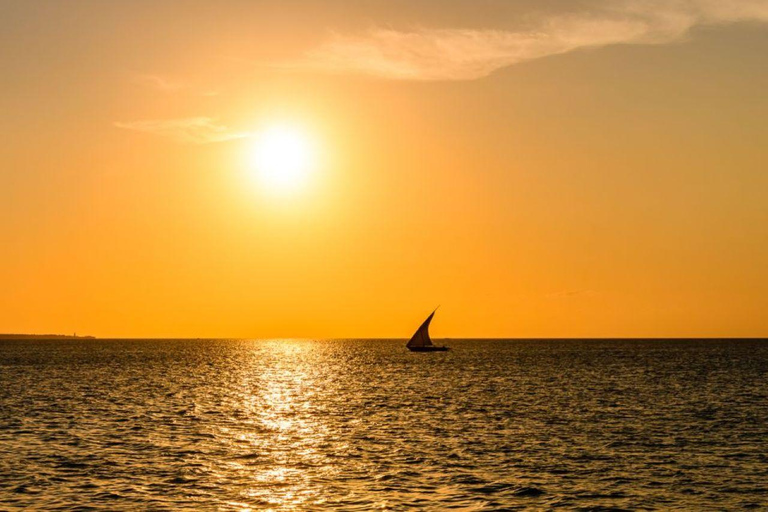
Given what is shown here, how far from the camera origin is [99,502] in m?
35.2

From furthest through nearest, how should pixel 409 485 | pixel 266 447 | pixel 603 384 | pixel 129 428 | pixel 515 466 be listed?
1. pixel 603 384
2. pixel 129 428
3. pixel 266 447
4. pixel 515 466
5. pixel 409 485

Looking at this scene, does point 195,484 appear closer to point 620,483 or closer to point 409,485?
point 409,485

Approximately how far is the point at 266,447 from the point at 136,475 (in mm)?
11697

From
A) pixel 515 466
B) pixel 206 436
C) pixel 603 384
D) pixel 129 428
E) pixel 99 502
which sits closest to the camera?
pixel 99 502

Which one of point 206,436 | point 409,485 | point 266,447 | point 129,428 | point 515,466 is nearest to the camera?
point 409,485

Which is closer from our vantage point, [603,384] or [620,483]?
[620,483]

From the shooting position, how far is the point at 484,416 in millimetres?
71062

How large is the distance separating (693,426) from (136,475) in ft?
141

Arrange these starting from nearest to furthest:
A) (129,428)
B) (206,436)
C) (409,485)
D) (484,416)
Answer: (409,485), (206,436), (129,428), (484,416)

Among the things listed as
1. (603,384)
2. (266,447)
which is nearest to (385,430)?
(266,447)

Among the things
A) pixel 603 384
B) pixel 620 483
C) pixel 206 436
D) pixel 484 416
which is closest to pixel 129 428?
pixel 206 436

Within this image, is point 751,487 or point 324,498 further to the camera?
point 751,487

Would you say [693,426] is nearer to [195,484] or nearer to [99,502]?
[195,484]

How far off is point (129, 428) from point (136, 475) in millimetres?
20915
